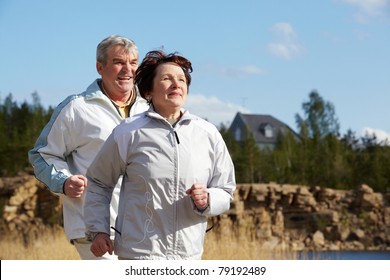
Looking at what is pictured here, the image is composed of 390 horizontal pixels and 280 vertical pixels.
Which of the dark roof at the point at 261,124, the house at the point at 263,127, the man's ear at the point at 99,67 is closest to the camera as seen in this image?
the man's ear at the point at 99,67

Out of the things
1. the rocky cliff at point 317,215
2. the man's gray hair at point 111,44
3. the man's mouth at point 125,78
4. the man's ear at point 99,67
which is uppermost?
the man's gray hair at point 111,44

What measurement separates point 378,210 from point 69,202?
1118 inches

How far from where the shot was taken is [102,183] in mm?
2889

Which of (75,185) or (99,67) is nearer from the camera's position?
(75,185)

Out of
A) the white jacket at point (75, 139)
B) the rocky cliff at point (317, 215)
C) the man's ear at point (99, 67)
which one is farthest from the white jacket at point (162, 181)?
the rocky cliff at point (317, 215)

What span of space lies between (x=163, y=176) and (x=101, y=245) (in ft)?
1.08

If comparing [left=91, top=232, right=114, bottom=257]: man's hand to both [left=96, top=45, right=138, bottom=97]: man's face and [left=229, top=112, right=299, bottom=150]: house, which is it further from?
[left=229, top=112, right=299, bottom=150]: house

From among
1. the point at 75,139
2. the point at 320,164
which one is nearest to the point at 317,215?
the point at 320,164

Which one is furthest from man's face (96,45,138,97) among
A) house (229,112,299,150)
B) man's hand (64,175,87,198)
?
house (229,112,299,150)

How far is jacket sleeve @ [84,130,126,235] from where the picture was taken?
2.82 metres

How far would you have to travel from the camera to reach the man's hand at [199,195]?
2.64 metres

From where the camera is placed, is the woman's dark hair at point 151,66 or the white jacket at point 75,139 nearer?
the woman's dark hair at point 151,66

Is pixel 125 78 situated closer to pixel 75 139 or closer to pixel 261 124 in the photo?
pixel 75 139

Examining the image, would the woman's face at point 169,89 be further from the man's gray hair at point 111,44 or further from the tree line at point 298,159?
the tree line at point 298,159
